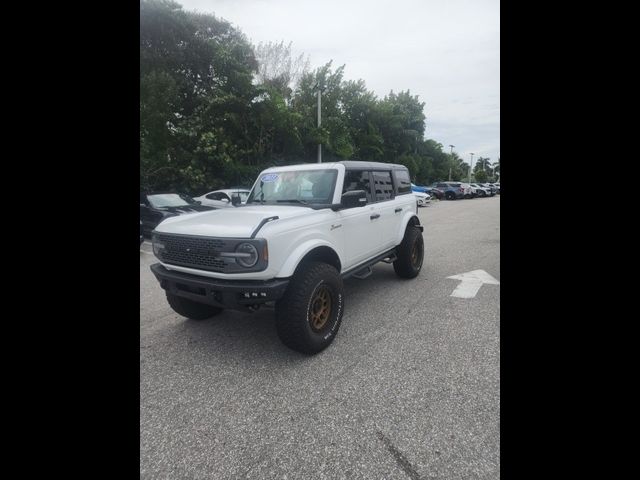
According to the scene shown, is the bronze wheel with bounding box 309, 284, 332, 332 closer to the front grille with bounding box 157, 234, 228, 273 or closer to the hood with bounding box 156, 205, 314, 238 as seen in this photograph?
the hood with bounding box 156, 205, 314, 238

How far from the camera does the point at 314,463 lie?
171cm

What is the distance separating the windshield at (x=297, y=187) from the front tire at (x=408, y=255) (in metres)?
1.80

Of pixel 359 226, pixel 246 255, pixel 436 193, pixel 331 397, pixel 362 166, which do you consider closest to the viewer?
pixel 331 397

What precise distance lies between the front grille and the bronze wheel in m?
0.83

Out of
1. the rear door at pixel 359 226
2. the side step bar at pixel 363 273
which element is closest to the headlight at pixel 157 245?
the rear door at pixel 359 226

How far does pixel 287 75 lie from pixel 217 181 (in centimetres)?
1327

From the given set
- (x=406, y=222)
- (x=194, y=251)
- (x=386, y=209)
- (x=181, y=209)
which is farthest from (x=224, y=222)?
(x=181, y=209)

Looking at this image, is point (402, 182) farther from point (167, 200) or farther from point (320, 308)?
point (167, 200)

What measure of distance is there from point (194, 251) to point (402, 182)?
3.49 m

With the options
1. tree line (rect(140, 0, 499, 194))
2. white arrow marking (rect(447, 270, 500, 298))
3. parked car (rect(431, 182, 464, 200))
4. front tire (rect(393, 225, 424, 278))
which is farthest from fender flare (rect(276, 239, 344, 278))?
parked car (rect(431, 182, 464, 200))

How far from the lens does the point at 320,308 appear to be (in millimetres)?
2914
